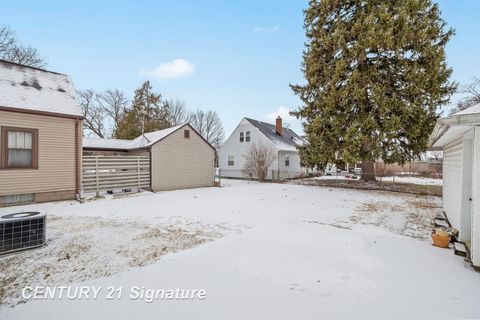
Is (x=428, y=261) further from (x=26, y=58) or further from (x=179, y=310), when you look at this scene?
(x=26, y=58)

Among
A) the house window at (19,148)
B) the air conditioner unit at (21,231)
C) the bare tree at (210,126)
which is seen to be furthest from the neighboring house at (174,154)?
the bare tree at (210,126)

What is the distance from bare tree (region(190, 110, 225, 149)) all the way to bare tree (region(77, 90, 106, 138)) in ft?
56.6

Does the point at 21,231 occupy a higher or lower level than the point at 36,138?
lower

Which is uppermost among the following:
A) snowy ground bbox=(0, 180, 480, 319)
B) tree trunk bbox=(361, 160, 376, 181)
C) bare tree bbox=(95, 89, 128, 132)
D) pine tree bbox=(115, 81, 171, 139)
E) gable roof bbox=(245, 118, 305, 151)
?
bare tree bbox=(95, 89, 128, 132)

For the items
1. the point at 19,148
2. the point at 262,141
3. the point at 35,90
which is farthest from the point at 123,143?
the point at 262,141

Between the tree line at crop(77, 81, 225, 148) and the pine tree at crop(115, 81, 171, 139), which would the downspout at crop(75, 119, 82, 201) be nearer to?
the tree line at crop(77, 81, 225, 148)

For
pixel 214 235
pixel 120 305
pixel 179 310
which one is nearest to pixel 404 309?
pixel 179 310

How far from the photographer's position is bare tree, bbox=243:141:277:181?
19.7 m

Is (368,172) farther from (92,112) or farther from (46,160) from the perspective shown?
(92,112)

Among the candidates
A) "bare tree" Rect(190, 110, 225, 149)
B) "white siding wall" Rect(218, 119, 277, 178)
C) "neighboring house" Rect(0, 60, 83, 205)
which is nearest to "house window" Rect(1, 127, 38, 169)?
"neighboring house" Rect(0, 60, 83, 205)

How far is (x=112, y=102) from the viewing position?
3631 centimetres

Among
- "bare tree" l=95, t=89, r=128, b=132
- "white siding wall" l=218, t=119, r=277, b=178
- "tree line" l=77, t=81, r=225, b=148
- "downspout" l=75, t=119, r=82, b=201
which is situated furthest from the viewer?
"bare tree" l=95, t=89, r=128, b=132

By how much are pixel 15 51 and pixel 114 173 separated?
1961cm

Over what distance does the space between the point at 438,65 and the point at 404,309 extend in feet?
51.8
